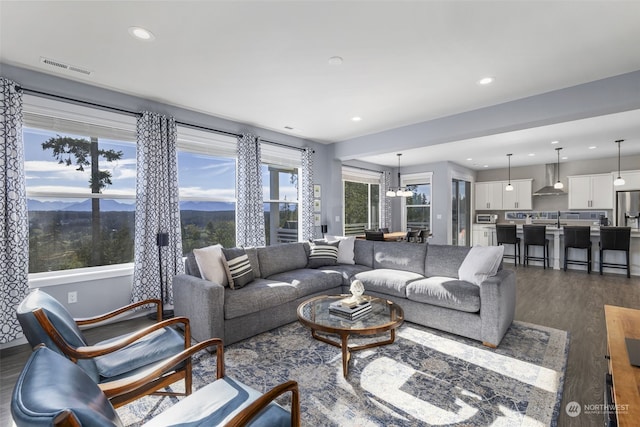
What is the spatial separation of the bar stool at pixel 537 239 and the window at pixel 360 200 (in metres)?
3.47

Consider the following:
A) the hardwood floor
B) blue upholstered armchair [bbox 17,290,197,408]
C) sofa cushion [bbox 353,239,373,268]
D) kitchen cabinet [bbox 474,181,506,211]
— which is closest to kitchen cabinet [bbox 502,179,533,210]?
kitchen cabinet [bbox 474,181,506,211]

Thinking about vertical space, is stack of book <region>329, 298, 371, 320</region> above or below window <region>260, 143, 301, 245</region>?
below

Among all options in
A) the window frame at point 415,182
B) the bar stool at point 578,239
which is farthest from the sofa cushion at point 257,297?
the window frame at point 415,182

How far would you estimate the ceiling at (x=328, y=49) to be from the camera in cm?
215

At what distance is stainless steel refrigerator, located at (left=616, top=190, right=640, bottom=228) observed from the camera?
692 cm

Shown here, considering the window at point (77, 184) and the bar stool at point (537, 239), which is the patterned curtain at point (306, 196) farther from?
the bar stool at point (537, 239)

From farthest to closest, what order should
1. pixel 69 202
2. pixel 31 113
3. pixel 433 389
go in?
pixel 69 202
pixel 31 113
pixel 433 389

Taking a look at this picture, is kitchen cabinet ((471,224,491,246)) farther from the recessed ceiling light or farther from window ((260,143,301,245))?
the recessed ceiling light

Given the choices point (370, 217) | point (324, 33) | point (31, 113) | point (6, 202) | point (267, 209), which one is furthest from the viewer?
point (370, 217)

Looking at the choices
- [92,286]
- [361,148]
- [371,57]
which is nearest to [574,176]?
[361,148]

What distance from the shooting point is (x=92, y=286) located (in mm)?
3453

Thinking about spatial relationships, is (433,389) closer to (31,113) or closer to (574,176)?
(31,113)

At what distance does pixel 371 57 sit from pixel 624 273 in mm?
6760

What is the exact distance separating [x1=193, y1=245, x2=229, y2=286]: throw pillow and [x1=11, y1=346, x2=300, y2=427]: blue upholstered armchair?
1591 mm
